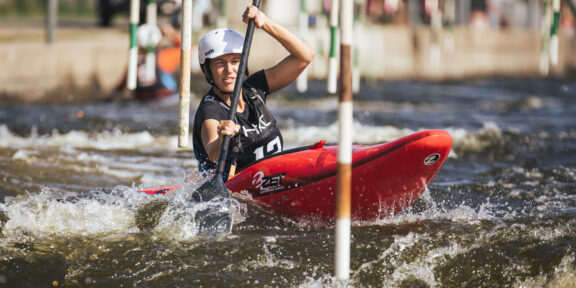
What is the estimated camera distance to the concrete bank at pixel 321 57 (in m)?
11.3

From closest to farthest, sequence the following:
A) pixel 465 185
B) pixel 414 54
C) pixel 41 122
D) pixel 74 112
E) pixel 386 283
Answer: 1. pixel 386 283
2. pixel 465 185
3. pixel 41 122
4. pixel 74 112
5. pixel 414 54

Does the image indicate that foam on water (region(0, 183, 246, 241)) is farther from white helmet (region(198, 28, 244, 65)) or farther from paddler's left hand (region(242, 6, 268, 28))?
paddler's left hand (region(242, 6, 268, 28))

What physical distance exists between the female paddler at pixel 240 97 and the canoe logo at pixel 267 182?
23 centimetres

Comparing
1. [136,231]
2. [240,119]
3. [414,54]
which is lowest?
[414,54]

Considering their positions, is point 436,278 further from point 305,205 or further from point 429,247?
point 305,205

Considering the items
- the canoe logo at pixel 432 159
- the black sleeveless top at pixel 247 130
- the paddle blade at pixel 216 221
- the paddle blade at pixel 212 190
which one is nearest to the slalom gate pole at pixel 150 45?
the black sleeveless top at pixel 247 130

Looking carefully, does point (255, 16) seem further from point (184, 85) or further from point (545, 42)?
point (545, 42)

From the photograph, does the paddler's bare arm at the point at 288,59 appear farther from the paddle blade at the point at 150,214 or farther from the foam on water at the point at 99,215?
the paddle blade at the point at 150,214

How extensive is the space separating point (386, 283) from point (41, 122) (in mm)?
6942

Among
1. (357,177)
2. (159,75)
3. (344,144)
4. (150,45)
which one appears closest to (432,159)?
(357,177)

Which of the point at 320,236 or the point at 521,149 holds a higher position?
the point at 320,236

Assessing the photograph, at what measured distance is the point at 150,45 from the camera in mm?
9750

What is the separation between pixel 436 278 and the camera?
13.2 ft

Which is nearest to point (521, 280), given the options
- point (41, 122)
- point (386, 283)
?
point (386, 283)
